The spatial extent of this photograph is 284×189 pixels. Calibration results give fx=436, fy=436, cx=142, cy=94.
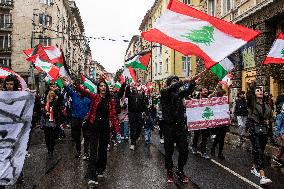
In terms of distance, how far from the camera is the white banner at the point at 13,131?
18.3 feet

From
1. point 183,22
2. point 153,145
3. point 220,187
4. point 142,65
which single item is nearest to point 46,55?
point 142,65

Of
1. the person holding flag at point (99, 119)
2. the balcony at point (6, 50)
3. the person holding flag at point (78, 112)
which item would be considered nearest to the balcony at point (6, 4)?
the balcony at point (6, 50)

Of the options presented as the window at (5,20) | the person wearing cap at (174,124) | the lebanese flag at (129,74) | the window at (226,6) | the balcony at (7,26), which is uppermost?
the window at (5,20)

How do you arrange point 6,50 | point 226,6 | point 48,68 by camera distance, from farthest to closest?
point 6,50
point 226,6
point 48,68

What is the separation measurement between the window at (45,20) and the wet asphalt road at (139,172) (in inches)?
1747

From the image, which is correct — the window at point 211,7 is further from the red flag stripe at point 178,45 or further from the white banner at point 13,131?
the white banner at point 13,131

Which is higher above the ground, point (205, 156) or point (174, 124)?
point (174, 124)

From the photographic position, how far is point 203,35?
7.02 metres

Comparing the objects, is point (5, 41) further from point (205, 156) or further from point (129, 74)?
point (205, 156)

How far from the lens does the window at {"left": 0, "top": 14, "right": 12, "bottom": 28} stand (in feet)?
173

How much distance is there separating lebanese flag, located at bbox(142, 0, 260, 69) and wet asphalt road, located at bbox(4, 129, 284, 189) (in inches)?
88.5

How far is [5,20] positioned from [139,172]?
48244 mm

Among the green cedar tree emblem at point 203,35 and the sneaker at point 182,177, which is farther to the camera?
the sneaker at point 182,177

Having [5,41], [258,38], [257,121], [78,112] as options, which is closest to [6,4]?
[5,41]
